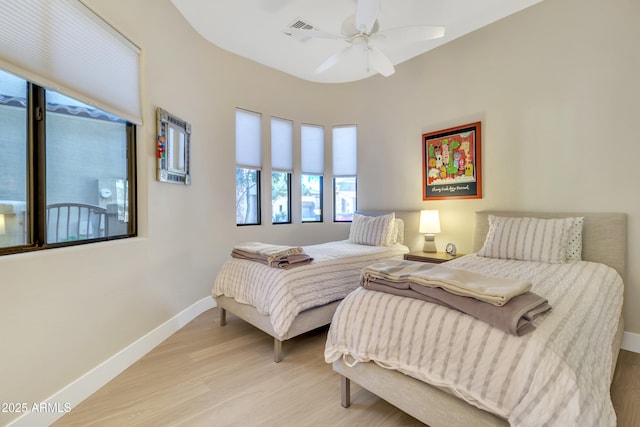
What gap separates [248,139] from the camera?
390 cm

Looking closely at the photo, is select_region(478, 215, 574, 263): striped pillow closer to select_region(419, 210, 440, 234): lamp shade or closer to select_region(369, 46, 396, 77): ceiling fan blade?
select_region(419, 210, 440, 234): lamp shade

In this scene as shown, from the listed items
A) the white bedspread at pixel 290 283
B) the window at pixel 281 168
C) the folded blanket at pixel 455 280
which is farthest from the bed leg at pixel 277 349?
the window at pixel 281 168

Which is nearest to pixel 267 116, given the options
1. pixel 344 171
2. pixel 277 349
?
pixel 344 171

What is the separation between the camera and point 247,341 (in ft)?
8.47

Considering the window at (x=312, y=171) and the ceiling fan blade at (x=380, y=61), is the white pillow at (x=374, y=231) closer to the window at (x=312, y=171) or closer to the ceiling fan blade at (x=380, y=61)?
the window at (x=312, y=171)

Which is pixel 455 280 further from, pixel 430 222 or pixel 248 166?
pixel 248 166

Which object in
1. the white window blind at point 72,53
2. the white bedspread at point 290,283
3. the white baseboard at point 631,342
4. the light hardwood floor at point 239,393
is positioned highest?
the white window blind at point 72,53

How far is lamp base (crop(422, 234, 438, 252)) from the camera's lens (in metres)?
3.49

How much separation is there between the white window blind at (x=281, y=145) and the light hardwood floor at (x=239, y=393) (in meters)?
2.54

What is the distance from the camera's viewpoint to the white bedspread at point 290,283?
7.18 feet

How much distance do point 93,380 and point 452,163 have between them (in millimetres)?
3870

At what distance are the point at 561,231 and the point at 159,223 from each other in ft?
11.6

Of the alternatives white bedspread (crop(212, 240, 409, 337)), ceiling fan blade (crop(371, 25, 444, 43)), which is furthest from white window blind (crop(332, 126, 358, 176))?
ceiling fan blade (crop(371, 25, 444, 43))

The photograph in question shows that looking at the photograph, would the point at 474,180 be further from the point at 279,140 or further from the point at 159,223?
the point at 159,223
